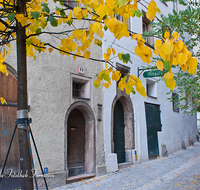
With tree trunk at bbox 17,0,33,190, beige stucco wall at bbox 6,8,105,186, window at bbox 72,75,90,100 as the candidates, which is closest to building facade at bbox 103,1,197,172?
window at bbox 72,75,90,100

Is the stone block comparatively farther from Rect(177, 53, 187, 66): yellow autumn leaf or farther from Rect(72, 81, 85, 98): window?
Rect(177, 53, 187, 66): yellow autumn leaf

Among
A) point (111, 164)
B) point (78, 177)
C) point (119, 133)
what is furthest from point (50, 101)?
point (119, 133)

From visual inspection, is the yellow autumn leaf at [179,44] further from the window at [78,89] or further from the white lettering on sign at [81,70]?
the window at [78,89]

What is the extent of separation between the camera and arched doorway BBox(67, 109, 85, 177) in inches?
273

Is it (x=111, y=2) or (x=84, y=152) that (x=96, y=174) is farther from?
(x=111, y=2)

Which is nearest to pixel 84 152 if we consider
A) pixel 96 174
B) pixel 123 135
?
pixel 96 174

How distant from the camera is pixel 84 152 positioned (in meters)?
7.35

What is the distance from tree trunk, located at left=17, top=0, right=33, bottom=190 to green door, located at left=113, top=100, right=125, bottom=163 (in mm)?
6592

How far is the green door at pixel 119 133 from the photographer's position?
884cm

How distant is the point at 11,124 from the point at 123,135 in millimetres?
5183

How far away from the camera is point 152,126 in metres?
10.8

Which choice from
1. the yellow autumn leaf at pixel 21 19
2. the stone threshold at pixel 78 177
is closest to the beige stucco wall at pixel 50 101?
the stone threshold at pixel 78 177

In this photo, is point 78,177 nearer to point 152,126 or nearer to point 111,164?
point 111,164

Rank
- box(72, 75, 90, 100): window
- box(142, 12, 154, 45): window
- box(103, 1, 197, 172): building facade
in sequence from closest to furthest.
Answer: box(72, 75, 90, 100): window, box(103, 1, 197, 172): building facade, box(142, 12, 154, 45): window
